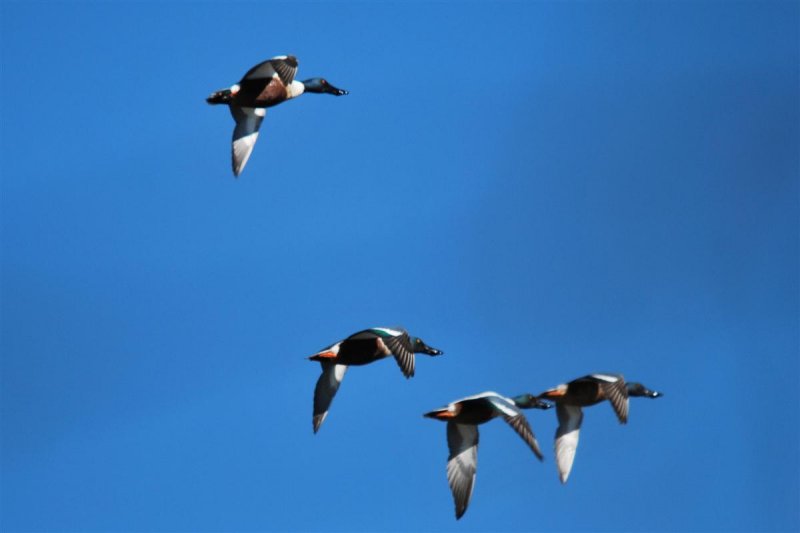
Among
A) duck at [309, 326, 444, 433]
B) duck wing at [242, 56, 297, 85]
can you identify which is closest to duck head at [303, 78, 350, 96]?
duck wing at [242, 56, 297, 85]

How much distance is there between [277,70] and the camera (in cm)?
2161

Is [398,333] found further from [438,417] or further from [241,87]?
[241,87]

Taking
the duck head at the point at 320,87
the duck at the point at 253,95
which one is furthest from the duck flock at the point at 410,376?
the duck head at the point at 320,87

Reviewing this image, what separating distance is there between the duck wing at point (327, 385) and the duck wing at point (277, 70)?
4338mm

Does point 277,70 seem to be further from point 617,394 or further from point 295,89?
point 617,394

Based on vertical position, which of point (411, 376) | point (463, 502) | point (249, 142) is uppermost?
point (249, 142)

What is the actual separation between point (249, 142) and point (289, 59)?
2.06m

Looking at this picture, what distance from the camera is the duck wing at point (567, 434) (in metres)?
22.7

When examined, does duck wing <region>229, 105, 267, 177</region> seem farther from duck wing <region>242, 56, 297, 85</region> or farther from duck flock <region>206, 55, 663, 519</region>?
duck wing <region>242, 56, 297, 85</region>

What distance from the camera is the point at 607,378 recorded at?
866 inches

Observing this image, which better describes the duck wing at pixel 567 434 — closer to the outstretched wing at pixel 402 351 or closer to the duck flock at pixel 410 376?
the duck flock at pixel 410 376

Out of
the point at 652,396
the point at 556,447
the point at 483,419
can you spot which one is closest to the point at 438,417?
the point at 483,419

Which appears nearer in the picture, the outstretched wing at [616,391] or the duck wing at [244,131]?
the outstretched wing at [616,391]

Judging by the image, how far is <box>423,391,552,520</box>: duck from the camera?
20.9 metres
